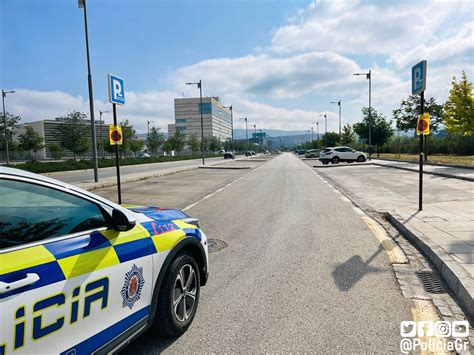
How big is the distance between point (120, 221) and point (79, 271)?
0.48 metres

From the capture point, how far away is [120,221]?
2.44m

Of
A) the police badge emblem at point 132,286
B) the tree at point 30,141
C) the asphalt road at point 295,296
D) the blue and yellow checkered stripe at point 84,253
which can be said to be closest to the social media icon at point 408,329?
the asphalt road at point 295,296

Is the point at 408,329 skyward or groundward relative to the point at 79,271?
→ groundward

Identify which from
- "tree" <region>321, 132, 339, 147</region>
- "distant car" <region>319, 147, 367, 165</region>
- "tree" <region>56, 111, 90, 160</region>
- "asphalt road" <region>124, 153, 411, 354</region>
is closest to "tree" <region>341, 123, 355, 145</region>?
"tree" <region>321, 132, 339, 147</region>

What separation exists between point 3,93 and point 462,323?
46605 millimetres

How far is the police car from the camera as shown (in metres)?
1.74

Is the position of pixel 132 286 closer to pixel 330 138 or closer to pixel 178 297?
pixel 178 297

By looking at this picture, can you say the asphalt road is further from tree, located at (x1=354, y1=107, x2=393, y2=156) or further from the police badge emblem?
tree, located at (x1=354, y1=107, x2=393, y2=156)

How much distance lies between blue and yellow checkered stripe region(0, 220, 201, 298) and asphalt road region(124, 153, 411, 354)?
3.01ft

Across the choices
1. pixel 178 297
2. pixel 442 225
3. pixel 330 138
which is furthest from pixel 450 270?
pixel 330 138

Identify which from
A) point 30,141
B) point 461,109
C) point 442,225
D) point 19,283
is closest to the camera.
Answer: point 19,283

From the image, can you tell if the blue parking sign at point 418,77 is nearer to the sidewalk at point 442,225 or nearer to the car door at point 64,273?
the sidewalk at point 442,225

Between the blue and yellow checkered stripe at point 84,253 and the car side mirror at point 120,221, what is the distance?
48 millimetres

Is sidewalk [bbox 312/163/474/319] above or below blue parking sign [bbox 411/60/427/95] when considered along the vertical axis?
below
